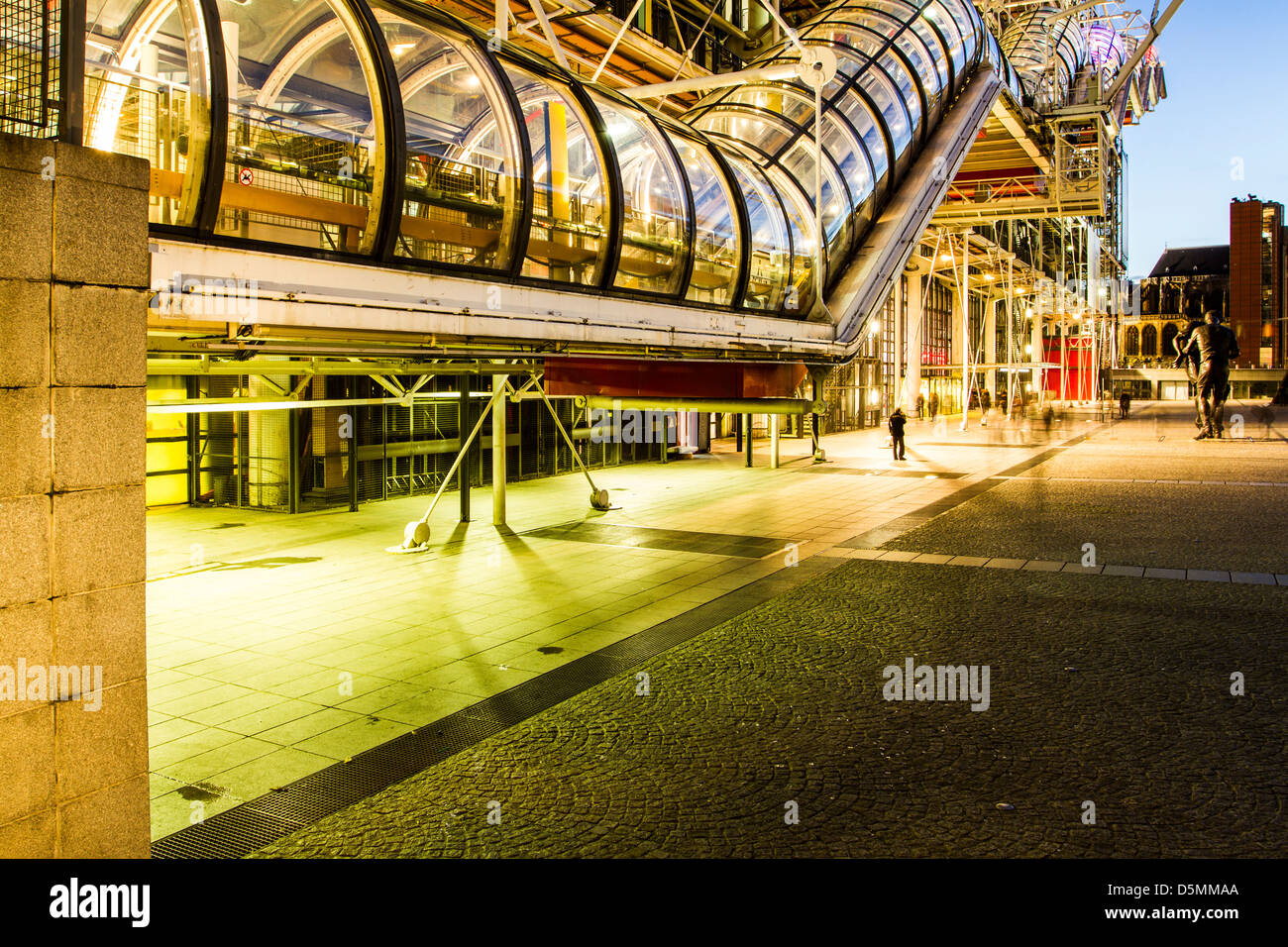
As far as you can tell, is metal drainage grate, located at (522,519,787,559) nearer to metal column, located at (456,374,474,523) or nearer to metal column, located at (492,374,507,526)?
metal column, located at (492,374,507,526)

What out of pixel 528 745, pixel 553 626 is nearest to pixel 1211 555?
pixel 553 626

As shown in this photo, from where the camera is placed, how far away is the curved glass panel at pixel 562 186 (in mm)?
7027

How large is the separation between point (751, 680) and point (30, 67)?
549 centimetres

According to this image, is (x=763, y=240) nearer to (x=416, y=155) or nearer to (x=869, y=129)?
(x=416, y=155)

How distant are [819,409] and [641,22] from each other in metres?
14.6

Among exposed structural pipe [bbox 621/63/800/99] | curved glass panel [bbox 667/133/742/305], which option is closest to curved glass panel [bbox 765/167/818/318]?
exposed structural pipe [bbox 621/63/800/99]

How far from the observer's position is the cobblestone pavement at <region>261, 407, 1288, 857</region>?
177 inches

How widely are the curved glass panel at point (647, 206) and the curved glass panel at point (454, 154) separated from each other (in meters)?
1.47

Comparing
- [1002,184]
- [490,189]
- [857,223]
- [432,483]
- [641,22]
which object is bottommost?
[432,483]

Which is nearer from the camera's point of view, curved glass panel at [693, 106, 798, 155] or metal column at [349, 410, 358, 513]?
curved glass panel at [693, 106, 798, 155]

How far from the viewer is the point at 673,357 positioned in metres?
9.48

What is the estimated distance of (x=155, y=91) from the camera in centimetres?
473

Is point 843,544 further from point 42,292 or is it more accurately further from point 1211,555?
point 42,292

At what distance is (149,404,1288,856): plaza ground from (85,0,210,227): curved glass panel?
3.23 metres
